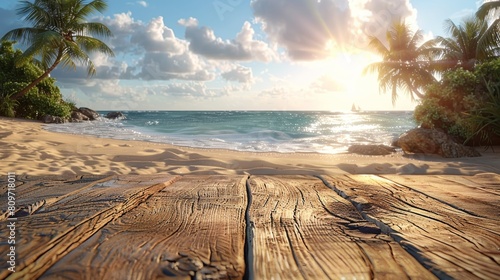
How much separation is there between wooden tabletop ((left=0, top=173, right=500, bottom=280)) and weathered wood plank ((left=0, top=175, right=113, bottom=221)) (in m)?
0.01

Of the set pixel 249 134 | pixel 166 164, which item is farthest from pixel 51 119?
pixel 166 164

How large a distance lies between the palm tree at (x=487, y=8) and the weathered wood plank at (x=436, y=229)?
52.7 feet

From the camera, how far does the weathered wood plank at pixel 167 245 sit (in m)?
0.72

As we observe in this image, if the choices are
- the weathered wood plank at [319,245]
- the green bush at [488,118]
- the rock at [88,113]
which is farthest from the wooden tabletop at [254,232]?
the rock at [88,113]

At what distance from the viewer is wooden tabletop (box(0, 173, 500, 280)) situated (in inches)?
28.7

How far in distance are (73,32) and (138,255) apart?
728 inches

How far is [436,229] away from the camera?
0.97 m

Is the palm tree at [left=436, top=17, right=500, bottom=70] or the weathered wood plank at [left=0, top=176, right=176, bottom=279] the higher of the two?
the palm tree at [left=436, top=17, right=500, bottom=70]

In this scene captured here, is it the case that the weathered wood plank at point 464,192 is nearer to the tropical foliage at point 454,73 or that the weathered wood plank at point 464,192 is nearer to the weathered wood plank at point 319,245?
the weathered wood plank at point 319,245

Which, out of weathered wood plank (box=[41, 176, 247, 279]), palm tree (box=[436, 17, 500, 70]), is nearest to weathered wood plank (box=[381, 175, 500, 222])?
weathered wood plank (box=[41, 176, 247, 279])

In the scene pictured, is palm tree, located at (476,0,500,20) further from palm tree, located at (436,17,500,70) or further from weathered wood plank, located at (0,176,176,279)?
weathered wood plank, located at (0,176,176,279)

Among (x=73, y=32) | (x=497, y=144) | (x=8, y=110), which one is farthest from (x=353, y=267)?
(x=8, y=110)

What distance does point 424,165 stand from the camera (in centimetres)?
690

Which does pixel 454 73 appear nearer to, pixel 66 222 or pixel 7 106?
pixel 66 222
